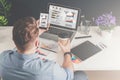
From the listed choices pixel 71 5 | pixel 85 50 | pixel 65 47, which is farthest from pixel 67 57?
pixel 71 5

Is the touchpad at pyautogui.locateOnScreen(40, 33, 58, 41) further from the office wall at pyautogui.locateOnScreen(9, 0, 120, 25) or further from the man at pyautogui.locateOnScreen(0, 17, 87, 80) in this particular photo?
the man at pyautogui.locateOnScreen(0, 17, 87, 80)

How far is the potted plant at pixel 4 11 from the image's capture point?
2837 mm

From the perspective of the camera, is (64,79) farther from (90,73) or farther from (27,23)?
(90,73)

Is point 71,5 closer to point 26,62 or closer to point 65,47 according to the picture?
point 65,47

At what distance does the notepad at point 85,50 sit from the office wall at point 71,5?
423 millimetres

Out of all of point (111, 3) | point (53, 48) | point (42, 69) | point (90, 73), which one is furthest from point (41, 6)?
point (42, 69)

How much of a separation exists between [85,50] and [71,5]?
0.58 metres

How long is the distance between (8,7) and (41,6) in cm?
35

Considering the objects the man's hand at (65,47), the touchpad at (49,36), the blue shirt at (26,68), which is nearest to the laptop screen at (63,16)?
the touchpad at (49,36)

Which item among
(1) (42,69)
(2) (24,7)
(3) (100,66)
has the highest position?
(2) (24,7)

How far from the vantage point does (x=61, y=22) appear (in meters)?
2.77

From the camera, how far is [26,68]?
6.21 feet

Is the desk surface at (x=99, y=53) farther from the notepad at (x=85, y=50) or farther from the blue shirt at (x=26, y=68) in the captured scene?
the blue shirt at (x=26, y=68)

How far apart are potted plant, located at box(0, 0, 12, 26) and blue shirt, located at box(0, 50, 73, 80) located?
0.92 meters
